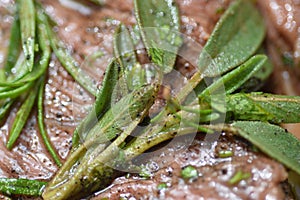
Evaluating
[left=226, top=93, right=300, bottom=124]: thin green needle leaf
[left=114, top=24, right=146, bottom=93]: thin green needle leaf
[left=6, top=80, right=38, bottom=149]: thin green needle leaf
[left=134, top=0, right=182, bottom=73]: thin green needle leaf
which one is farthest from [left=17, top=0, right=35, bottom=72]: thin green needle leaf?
[left=226, top=93, right=300, bottom=124]: thin green needle leaf

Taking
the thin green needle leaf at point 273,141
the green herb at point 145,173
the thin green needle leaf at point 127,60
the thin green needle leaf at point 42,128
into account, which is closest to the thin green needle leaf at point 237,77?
the thin green needle leaf at point 273,141

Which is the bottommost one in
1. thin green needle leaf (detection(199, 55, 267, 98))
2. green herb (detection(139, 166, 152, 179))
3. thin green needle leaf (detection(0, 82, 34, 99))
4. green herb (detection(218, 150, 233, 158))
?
green herb (detection(218, 150, 233, 158))

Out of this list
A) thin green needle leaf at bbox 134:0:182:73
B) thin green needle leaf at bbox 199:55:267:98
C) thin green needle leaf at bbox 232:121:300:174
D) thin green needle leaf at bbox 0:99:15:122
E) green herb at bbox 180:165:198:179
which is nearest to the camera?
thin green needle leaf at bbox 232:121:300:174

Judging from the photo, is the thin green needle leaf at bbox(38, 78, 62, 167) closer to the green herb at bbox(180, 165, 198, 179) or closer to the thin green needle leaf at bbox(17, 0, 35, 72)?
the thin green needle leaf at bbox(17, 0, 35, 72)

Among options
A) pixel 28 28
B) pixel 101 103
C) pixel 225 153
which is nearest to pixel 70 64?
pixel 28 28

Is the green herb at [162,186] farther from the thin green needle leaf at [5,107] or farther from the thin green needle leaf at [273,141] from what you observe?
the thin green needle leaf at [5,107]

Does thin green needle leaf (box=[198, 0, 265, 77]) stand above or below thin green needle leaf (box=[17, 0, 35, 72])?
below

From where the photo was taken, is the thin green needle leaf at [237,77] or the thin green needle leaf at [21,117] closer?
the thin green needle leaf at [237,77]
